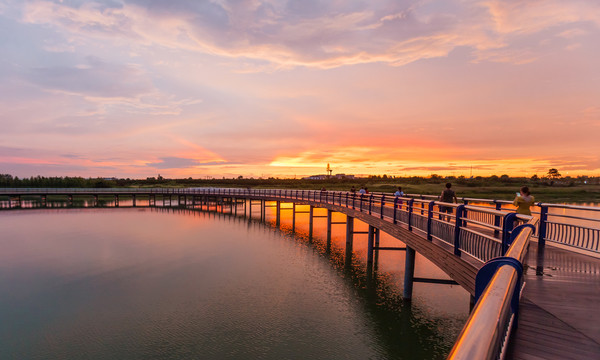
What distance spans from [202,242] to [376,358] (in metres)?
22.7

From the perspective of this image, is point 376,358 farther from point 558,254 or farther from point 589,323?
point 589,323

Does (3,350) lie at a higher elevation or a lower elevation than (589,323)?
lower

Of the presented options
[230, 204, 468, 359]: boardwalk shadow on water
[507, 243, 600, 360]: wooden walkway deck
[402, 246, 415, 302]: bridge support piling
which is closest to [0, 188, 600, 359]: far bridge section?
[507, 243, 600, 360]: wooden walkway deck

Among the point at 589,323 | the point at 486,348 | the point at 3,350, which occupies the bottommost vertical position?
the point at 3,350

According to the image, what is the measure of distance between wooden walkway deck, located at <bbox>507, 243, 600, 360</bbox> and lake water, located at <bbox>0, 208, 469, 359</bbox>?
6.05 m

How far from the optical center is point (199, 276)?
2045 centimetres

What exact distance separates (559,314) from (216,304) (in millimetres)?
14105

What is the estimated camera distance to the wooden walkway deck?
13.1ft

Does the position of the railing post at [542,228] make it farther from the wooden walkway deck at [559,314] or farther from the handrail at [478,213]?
the wooden walkway deck at [559,314]

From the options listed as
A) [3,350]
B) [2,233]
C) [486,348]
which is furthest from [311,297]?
[2,233]

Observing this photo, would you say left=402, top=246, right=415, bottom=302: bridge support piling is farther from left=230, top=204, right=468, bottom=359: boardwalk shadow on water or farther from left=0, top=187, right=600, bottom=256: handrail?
left=0, top=187, right=600, bottom=256: handrail

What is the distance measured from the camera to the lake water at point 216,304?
1234 cm

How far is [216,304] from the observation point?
1602cm

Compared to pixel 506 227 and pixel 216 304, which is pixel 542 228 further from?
pixel 216 304
